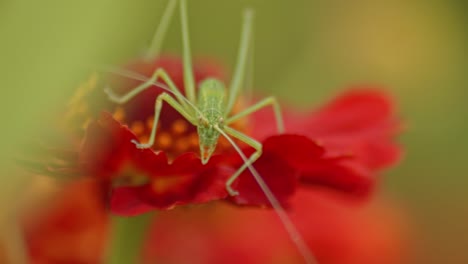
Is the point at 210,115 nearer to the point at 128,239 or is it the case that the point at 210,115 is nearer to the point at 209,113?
the point at 209,113

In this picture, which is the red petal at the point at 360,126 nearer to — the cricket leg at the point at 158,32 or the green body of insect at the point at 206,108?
the green body of insect at the point at 206,108

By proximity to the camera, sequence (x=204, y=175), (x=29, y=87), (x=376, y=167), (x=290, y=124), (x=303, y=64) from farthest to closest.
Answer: (x=303, y=64), (x=290, y=124), (x=376, y=167), (x=204, y=175), (x=29, y=87)

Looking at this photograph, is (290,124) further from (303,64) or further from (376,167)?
(303,64)

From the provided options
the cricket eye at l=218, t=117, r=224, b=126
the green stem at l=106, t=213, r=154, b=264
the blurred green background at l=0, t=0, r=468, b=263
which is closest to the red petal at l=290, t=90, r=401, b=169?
the cricket eye at l=218, t=117, r=224, b=126

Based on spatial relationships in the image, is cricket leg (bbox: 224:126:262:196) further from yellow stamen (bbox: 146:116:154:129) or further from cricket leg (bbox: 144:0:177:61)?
cricket leg (bbox: 144:0:177:61)

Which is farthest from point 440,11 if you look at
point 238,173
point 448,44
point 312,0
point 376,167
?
point 238,173

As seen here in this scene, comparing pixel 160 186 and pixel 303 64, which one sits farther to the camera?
pixel 303 64

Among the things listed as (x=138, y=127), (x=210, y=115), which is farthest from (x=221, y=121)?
(x=138, y=127)
